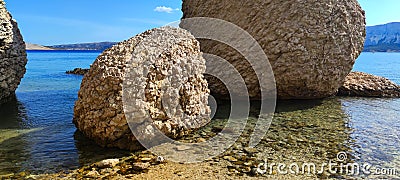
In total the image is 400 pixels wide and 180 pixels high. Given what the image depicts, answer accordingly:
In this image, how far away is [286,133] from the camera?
6.95 metres

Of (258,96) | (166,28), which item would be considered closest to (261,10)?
(258,96)

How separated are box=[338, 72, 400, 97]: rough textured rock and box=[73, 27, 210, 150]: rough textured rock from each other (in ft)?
25.6

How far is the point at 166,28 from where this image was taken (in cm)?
757

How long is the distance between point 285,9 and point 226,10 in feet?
6.66

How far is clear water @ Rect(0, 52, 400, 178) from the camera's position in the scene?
18.0 feet

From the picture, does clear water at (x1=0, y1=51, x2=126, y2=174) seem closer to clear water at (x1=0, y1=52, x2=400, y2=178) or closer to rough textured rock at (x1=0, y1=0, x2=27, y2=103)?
clear water at (x1=0, y1=52, x2=400, y2=178)

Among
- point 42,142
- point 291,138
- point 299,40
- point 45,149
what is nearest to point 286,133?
point 291,138

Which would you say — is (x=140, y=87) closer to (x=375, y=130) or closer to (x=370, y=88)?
(x=375, y=130)

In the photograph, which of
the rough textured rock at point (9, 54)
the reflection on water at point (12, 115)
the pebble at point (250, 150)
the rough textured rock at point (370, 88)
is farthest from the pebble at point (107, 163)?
the rough textured rock at point (370, 88)

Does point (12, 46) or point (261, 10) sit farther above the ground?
point (261, 10)

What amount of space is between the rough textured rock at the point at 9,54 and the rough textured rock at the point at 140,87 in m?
4.58

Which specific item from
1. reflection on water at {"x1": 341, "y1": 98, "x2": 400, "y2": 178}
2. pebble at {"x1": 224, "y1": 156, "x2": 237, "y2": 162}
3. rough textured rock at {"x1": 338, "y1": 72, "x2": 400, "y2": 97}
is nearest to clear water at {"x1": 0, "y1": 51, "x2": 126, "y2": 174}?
pebble at {"x1": 224, "y1": 156, "x2": 237, "y2": 162}

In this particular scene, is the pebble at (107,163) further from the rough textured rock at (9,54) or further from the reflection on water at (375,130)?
the rough textured rock at (9,54)

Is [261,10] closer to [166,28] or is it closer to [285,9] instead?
[285,9]
